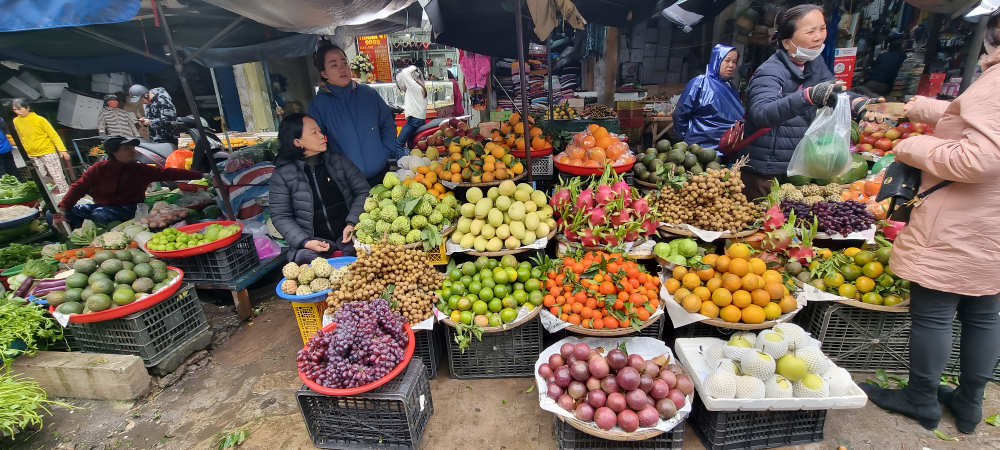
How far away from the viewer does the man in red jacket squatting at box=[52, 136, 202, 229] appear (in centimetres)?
474

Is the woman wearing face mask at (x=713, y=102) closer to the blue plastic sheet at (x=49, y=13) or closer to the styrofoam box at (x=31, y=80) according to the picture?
the blue plastic sheet at (x=49, y=13)

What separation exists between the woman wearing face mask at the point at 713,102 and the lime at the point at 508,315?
329 cm

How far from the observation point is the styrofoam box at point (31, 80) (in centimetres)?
901

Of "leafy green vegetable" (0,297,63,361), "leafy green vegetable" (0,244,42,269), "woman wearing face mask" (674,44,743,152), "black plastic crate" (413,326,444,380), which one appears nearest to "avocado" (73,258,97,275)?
"leafy green vegetable" (0,297,63,361)

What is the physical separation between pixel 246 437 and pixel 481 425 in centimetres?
149

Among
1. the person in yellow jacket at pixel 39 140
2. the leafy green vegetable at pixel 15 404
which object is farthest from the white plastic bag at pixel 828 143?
the person in yellow jacket at pixel 39 140

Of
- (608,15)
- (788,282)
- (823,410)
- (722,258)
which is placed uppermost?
(608,15)

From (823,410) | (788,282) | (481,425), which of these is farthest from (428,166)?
(823,410)

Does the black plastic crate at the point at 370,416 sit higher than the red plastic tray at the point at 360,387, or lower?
lower

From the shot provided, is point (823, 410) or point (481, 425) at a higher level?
point (823, 410)

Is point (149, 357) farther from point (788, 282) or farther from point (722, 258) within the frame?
point (788, 282)

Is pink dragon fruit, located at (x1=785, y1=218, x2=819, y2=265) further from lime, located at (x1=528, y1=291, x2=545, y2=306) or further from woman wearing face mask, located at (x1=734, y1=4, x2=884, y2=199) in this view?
lime, located at (x1=528, y1=291, x2=545, y2=306)

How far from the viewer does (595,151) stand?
12.3 feet

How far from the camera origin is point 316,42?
6422mm
